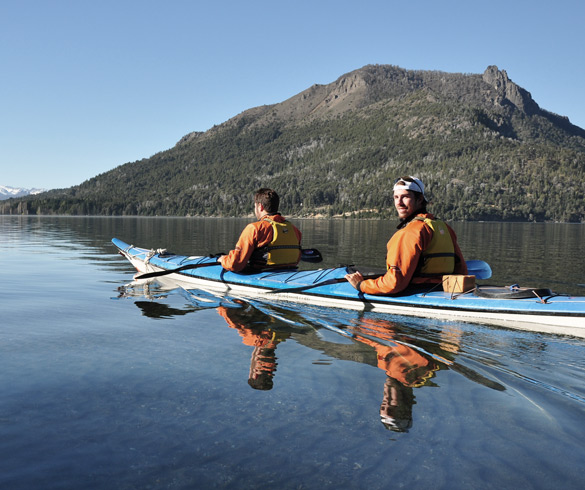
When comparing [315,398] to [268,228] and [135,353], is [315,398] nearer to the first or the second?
[135,353]

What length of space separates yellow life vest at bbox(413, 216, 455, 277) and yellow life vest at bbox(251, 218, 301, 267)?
345cm

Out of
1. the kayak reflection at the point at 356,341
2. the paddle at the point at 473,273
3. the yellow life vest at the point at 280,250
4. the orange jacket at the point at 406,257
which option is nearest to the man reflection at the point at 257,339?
the kayak reflection at the point at 356,341

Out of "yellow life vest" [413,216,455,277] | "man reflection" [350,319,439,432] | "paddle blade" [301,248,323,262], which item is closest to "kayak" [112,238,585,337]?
"yellow life vest" [413,216,455,277]

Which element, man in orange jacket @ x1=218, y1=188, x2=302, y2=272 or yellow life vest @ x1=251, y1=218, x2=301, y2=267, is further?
yellow life vest @ x1=251, y1=218, x2=301, y2=267

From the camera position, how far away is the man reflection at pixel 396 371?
4732 mm

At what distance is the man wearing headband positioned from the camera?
8.25 m

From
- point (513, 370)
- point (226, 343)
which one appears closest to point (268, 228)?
point (226, 343)

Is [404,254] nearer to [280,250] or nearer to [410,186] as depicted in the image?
[410,186]

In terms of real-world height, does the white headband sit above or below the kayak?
above

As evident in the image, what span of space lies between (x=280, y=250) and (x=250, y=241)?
79 cm

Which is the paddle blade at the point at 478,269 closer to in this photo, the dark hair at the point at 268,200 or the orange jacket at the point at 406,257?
the orange jacket at the point at 406,257

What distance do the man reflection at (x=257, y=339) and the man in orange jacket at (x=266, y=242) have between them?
43.1 inches

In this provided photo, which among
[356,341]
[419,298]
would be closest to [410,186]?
[419,298]

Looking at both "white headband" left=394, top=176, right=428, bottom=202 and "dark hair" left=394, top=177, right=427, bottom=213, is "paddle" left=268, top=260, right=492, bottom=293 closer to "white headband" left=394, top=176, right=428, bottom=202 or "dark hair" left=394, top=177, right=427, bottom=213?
"dark hair" left=394, top=177, right=427, bottom=213
